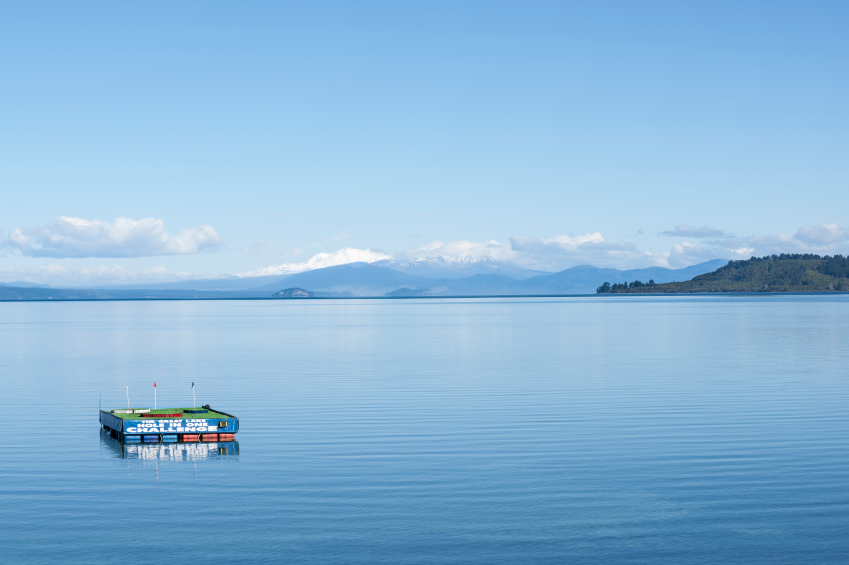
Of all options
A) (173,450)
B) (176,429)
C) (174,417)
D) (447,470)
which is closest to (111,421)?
(174,417)

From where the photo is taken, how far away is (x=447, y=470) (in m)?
28.0

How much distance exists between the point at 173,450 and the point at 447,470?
12.9 meters

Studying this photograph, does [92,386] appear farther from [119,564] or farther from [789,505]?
[789,505]

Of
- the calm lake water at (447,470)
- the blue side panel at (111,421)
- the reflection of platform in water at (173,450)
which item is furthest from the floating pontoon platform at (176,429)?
the calm lake water at (447,470)

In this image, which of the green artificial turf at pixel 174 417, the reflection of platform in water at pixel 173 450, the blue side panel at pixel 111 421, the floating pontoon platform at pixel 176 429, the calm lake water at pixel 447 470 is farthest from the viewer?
the green artificial turf at pixel 174 417

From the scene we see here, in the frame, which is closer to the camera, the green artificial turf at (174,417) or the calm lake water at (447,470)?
the calm lake water at (447,470)

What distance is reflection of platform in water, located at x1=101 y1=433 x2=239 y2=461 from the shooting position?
105 feet

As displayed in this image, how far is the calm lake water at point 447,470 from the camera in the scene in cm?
2006

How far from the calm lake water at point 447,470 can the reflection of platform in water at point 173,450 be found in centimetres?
21

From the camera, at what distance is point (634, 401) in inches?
1784

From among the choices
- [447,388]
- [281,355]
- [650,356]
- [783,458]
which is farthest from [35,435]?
[650,356]

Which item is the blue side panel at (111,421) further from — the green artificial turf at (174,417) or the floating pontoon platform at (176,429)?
the green artificial turf at (174,417)

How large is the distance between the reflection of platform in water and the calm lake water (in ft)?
0.67

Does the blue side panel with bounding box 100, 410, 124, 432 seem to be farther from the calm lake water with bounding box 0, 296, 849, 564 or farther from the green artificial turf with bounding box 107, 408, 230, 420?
the calm lake water with bounding box 0, 296, 849, 564
